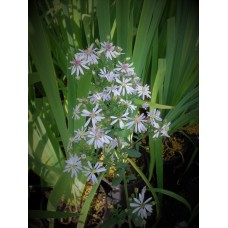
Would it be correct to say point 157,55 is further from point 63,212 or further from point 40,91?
point 63,212

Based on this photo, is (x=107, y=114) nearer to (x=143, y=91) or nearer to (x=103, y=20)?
(x=143, y=91)

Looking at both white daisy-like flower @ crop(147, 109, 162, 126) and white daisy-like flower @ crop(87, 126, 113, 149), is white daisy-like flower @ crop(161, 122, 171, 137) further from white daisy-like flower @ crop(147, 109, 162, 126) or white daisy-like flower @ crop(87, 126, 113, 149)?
white daisy-like flower @ crop(87, 126, 113, 149)

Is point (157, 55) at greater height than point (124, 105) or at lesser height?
greater

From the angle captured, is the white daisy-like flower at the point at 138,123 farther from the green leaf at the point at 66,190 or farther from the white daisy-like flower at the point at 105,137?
the green leaf at the point at 66,190

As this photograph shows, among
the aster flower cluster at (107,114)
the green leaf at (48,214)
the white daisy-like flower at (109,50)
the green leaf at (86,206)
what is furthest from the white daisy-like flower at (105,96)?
the green leaf at (48,214)

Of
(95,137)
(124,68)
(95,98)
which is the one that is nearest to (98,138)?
(95,137)

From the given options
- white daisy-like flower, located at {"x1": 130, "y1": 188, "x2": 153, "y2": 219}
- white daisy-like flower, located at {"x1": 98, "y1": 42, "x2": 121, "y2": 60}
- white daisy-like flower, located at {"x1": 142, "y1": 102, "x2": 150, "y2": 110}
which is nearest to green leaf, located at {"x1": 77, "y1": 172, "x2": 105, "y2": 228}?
white daisy-like flower, located at {"x1": 130, "y1": 188, "x2": 153, "y2": 219}

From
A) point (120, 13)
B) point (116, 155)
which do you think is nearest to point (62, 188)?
point (116, 155)

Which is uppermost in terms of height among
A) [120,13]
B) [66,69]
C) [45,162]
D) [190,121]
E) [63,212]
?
[120,13]
